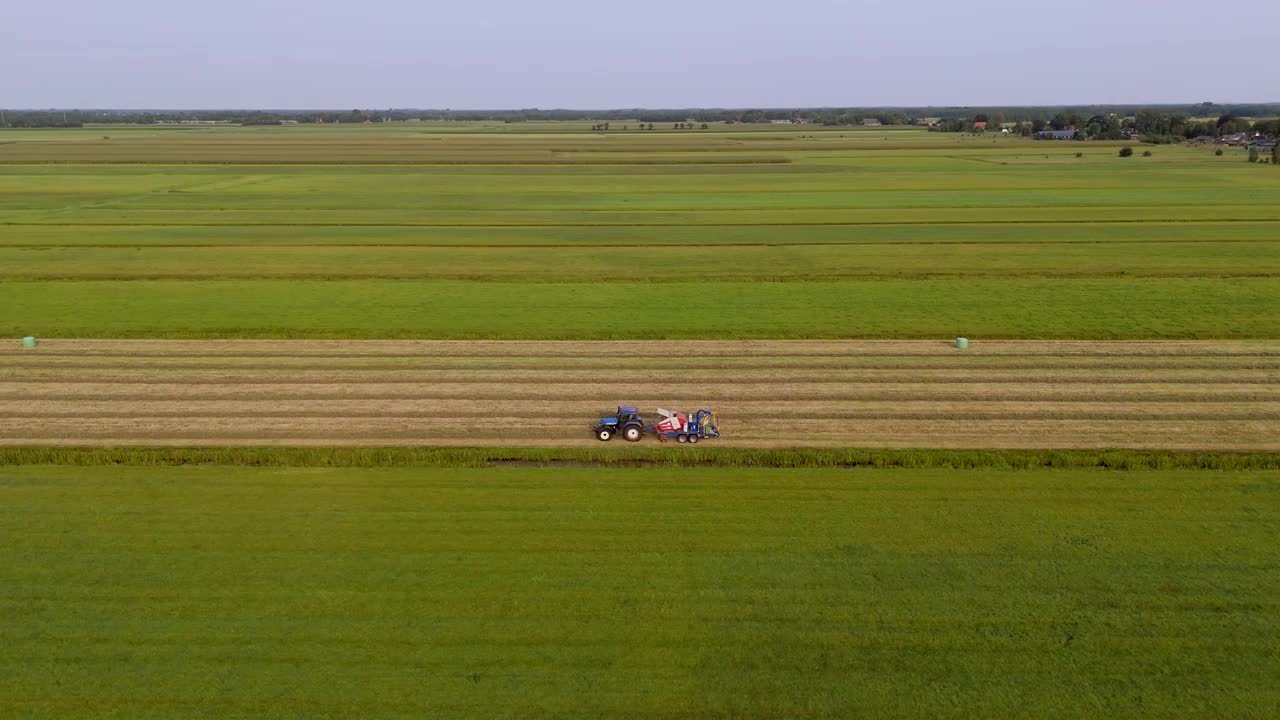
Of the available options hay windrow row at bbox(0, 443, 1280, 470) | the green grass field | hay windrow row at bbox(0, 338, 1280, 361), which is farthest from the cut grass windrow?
hay windrow row at bbox(0, 338, 1280, 361)

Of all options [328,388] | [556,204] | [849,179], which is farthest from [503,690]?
[849,179]

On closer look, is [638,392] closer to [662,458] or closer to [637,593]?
[662,458]

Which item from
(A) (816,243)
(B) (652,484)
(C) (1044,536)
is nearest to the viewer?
(C) (1044,536)

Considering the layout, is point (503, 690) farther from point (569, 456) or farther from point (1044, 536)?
point (1044, 536)

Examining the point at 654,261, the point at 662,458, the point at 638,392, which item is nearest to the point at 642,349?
the point at 638,392

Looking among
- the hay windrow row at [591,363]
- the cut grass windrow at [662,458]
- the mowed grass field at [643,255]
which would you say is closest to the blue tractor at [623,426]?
Result: the cut grass windrow at [662,458]

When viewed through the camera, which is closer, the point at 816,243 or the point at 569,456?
the point at 569,456
